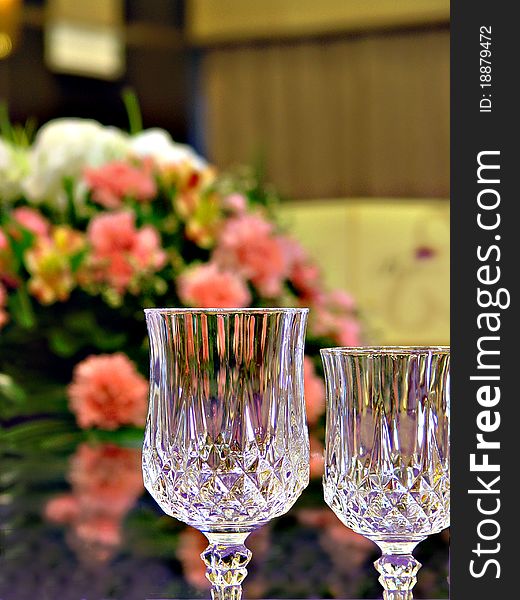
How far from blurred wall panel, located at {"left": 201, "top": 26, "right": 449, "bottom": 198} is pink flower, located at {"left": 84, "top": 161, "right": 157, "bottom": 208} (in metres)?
2.78

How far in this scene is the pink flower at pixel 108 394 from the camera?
116 centimetres

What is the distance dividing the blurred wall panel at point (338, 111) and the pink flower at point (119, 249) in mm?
2868

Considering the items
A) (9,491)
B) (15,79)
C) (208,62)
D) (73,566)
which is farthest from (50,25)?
(73,566)

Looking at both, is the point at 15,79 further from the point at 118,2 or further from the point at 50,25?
the point at 118,2

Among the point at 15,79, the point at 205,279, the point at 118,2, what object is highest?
the point at 118,2

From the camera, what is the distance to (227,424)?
583mm

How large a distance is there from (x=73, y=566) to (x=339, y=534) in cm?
Answer: 21

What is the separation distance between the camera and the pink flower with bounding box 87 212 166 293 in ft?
4.10

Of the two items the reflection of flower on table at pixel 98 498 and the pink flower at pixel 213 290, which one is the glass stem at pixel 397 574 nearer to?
the reflection of flower on table at pixel 98 498

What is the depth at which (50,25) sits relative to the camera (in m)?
4.06

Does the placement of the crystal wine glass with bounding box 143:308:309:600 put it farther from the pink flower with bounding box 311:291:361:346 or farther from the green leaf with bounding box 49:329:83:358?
the pink flower with bounding box 311:291:361:346

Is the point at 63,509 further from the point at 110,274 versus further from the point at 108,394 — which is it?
the point at 110,274

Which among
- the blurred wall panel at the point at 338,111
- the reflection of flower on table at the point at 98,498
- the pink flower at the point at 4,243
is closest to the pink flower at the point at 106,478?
the reflection of flower on table at the point at 98,498

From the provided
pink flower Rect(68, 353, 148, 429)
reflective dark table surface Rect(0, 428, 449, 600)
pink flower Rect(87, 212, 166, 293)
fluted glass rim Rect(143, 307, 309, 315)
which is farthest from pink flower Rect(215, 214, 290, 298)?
fluted glass rim Rect(143, 307, 309, 315)
